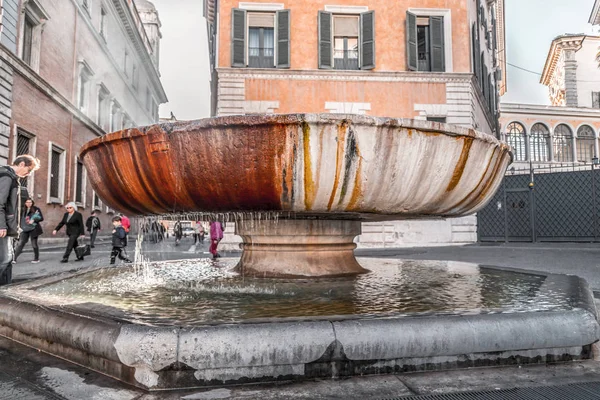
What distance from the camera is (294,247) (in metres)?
3.38

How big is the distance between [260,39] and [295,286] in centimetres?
1242

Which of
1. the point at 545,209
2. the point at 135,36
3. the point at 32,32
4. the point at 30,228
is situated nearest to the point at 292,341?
the point at 30,228

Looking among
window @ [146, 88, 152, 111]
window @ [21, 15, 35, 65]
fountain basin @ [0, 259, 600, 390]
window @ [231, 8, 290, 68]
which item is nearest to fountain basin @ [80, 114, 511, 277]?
fountain basin @ [0, 259, 600, 390]

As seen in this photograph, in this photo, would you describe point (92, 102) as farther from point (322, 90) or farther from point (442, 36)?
point (442, 36)

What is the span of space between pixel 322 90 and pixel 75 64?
460 inches

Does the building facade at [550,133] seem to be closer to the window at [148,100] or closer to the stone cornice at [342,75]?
the stone cornice at [342,75]

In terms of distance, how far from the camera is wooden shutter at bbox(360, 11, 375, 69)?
1402 cm

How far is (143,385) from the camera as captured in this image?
154cm

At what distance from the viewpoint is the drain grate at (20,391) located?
1453 mm

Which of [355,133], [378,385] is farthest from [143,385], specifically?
[355,133]

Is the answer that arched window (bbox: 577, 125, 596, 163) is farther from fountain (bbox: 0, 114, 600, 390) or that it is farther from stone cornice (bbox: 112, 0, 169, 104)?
fountain (bbox: 0, 114, 600, 390)

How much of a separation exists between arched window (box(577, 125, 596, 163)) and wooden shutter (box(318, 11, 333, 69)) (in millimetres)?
24751

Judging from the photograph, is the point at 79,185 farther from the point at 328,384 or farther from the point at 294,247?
the point at 328,384

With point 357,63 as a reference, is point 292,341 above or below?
below
